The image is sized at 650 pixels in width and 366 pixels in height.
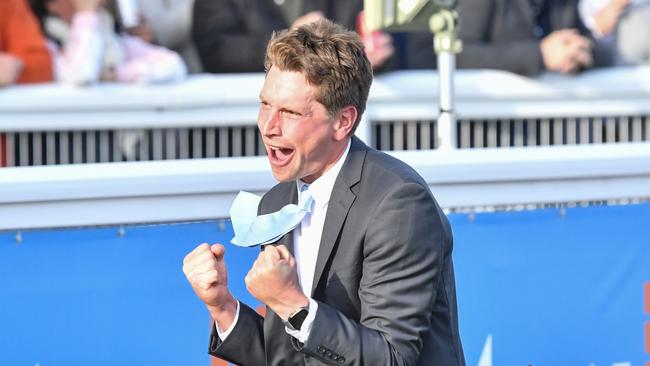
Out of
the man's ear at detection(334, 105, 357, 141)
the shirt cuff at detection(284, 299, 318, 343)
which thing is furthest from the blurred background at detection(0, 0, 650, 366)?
the shirt cuff at detection(284, 299, 318, 343)

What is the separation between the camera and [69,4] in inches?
178

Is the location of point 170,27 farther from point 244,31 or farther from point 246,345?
point 246,345

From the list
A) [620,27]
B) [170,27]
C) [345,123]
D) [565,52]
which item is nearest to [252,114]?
[170,27]

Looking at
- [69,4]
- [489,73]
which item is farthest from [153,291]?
[489,73]

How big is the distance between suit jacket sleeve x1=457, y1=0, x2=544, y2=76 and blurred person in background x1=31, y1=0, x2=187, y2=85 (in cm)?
128

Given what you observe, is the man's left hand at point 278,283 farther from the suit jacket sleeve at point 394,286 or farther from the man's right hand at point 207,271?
the man's right hand at point 207,271

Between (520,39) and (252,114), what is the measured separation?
4.39 feet

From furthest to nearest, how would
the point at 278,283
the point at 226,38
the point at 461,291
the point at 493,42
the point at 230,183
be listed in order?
the point at 493,42, the point at 226,38, the point at 461,291, the point at 230,183, the point at 278,283

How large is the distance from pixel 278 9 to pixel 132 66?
675 millimetres

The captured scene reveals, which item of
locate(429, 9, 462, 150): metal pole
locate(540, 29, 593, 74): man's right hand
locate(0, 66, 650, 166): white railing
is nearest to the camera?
→ locate(429, 9, 462, 150): metal pole

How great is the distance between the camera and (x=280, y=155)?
7.15ft

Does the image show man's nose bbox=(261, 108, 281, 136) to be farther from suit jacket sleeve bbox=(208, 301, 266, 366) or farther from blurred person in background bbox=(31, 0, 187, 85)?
blurred person in background bbox=(31, 0, 187, 85)

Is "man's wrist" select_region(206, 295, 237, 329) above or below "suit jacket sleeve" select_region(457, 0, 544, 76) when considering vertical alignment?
below

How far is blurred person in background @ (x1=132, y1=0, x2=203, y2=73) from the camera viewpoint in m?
4.64
